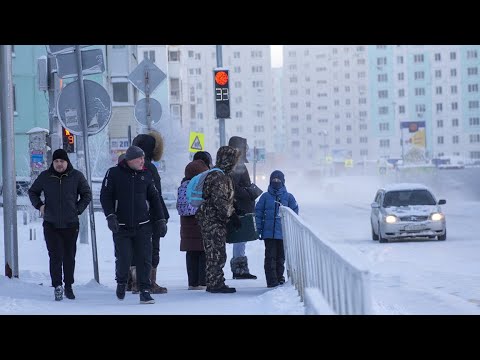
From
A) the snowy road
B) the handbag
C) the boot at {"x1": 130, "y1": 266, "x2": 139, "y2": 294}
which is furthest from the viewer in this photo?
the handbag

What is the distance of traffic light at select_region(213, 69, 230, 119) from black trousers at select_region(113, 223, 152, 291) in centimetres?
797

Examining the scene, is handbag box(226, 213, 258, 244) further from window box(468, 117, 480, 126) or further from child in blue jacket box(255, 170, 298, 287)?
window box(468, 117, 480, 126)

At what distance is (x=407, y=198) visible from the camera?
2950cm

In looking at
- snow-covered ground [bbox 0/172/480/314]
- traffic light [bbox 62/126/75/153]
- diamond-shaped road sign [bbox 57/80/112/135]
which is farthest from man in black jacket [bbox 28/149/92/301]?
traffic light [bbox 62/126/75/153]

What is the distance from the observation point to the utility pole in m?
15.3

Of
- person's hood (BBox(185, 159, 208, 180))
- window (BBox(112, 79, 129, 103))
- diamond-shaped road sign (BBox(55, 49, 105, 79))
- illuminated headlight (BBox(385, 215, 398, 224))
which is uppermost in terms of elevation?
window (BBox(112, 79, 129, 103))

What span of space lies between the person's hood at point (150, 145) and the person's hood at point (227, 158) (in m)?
0.95

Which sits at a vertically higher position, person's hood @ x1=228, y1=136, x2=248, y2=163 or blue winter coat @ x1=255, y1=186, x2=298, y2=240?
person's hood @ x1=228, y1=136, x2=248, y2=163

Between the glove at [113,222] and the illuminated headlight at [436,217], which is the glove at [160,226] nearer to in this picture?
the glove at [113,222]

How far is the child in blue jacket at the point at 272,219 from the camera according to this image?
1458cm

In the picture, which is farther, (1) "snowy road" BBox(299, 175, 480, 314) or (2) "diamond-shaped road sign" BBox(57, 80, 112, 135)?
(2) "diamond-shaped road sign" BBox(57, 80, 112, 135)

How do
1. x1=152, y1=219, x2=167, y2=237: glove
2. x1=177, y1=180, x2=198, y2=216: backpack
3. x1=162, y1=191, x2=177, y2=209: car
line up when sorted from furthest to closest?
x1=162, y1=191, x2=177, y2=209: car < x1=177, y1=180, x2=198, y2=216: backpack < x1=152, y1=219, x2=167, y2=237: glove
